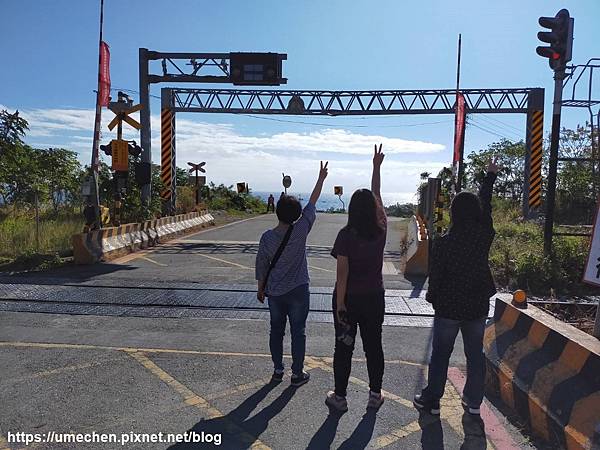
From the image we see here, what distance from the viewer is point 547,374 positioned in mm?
3854

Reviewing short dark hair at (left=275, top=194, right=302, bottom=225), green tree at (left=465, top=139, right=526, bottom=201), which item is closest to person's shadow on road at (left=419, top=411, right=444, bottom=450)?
short dark hair at (left=275, top=194, right=302, bottom=225)

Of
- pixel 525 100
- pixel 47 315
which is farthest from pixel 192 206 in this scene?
pixel 47 315

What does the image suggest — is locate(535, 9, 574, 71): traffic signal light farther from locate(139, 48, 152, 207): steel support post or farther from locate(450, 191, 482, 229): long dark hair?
locate(139, 48, 152, 207): steel support post

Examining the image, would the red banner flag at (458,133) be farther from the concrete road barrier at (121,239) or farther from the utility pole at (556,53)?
the concrete road barrier at (121,239)

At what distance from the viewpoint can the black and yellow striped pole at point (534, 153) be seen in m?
22.2

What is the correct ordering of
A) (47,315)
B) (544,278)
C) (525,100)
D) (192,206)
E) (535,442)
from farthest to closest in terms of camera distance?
(192,206) → (525,100) → (544,278) → (47,315) → (535,442)

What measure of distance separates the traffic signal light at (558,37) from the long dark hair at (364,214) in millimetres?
6248

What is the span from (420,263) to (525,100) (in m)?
16.3

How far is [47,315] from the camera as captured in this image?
Result: 278 inches

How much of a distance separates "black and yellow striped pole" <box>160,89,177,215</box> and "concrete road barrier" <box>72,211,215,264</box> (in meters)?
2.26

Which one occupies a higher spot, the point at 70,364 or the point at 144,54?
the point at 144,54

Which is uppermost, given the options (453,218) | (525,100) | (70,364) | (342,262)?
(525,100)

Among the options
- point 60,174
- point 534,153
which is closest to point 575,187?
point 534,153

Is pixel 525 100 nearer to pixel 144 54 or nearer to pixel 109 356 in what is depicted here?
pixel 144 54
